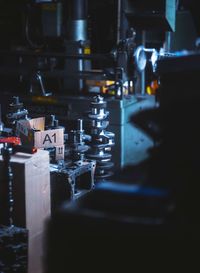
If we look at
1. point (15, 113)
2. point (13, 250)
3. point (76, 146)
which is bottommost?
point (13, 250)

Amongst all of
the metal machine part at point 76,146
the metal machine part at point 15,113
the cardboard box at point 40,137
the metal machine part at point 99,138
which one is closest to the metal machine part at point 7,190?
the cardboard box at point 40,137

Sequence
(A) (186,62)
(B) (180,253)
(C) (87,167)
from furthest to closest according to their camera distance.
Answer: (C) (87,167), (A) (186,62), (B) (180,253)

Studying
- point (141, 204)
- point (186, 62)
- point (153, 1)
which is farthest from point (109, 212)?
point (153, 1)

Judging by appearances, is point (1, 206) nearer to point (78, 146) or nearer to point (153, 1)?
point (78, 146)

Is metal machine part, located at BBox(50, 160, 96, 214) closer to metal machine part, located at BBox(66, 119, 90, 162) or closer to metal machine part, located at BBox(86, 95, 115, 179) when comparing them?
metal machine part, located at BBox(66, 119, 90, 162)

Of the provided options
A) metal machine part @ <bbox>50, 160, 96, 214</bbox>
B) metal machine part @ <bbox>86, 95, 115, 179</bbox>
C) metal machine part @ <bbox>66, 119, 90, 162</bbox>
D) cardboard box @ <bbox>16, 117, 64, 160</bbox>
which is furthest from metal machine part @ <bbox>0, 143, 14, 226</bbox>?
metal machine part @ <bbox>86, 95, 115, 179</bbox>

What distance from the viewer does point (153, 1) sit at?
4230 millimetres

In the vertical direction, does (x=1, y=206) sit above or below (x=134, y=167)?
below

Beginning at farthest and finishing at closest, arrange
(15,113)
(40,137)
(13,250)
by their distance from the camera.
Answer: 1. (15,113)
2. (40,137)
3. (13,250)

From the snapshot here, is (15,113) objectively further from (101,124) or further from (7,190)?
(7,190)

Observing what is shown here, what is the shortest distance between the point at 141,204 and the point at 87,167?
5.23ft

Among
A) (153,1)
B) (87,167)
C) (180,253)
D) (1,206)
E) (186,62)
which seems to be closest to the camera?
(180,253)

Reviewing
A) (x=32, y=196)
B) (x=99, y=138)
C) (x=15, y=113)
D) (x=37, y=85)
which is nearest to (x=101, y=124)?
(x=99, y=138)

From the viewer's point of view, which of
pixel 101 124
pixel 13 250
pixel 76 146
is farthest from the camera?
pixel 101 124
